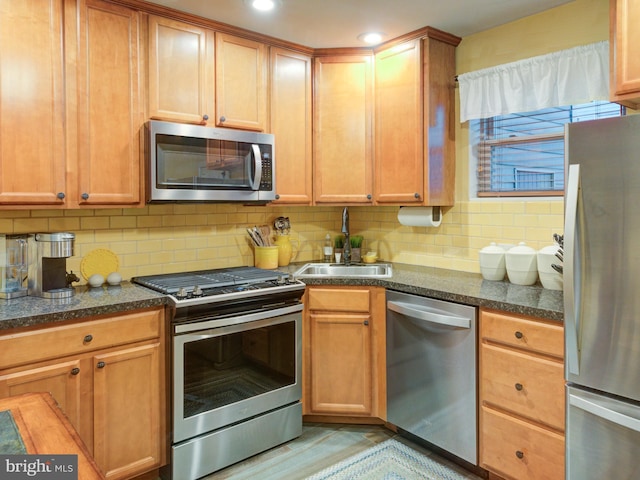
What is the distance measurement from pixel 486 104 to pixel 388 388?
5.89ft

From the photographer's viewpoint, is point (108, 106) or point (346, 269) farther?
point (346, 269)

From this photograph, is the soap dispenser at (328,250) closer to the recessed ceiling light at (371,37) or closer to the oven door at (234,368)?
the oven door at (234,368)

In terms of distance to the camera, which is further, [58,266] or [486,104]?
[486,104]

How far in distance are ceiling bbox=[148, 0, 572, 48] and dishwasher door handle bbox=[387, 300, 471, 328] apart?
5.30 feet

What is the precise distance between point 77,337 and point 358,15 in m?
2.18

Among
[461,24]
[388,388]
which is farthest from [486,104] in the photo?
[388,388]

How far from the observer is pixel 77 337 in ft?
6.64

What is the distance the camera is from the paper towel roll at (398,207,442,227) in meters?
3.05

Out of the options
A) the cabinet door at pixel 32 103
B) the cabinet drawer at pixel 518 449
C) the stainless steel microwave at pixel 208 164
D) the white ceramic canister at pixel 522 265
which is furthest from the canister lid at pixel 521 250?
the cabinet door at pixel 32 103

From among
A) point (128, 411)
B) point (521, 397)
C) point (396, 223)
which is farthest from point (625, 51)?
point (128, 411)

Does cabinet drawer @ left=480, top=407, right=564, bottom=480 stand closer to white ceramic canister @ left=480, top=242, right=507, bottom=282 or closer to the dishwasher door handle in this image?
the dishwasher door handle

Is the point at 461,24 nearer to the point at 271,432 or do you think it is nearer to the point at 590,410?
the point at 590,410

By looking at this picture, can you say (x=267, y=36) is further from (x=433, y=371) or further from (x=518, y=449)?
(x=518, y=449)

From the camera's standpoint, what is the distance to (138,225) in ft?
9.07
